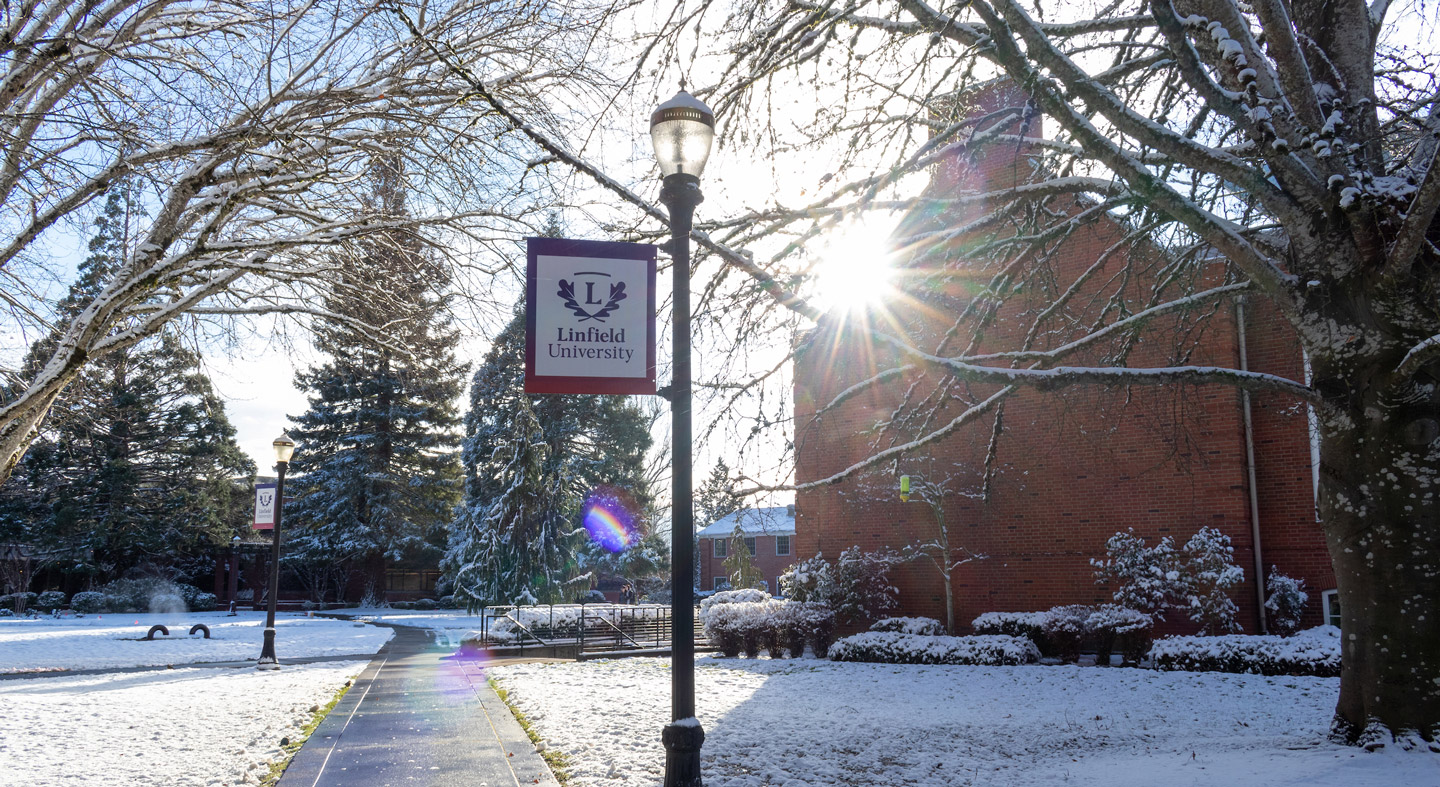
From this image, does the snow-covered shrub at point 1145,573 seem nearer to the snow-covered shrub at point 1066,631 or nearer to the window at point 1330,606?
the snow-covered shrub at point 1066,631

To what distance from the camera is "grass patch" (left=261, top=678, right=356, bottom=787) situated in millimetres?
6611

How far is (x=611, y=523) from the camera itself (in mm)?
44969

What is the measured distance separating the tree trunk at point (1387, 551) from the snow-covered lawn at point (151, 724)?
8.09 meters

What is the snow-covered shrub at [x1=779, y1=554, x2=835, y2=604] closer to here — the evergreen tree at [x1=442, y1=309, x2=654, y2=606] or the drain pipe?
the drain pipe

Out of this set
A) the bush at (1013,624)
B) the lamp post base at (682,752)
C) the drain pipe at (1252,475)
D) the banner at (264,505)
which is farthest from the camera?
the banner at (264,505)

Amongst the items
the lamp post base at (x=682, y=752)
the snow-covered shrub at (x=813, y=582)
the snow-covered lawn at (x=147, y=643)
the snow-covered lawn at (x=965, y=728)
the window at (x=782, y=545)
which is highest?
the window at (x=782, y=545)

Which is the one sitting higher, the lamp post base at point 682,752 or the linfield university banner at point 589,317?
→ the linfield university banner at point 589,317

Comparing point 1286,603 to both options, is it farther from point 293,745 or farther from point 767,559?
point 767,559

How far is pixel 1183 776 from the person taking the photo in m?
5.95

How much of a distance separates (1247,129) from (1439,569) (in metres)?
3.09

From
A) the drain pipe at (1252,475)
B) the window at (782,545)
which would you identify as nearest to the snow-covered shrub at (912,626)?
the drain pipe at (1252,475)

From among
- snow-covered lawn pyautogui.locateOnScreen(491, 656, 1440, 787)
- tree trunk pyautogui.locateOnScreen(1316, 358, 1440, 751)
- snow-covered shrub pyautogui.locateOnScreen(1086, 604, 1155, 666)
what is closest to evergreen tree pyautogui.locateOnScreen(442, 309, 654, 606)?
snow-covered lawn pyautogui.locateOnScreen(491, 656, 1440, 787)

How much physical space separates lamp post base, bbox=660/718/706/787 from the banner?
53.2ft

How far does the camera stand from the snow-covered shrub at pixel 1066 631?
14914mm
